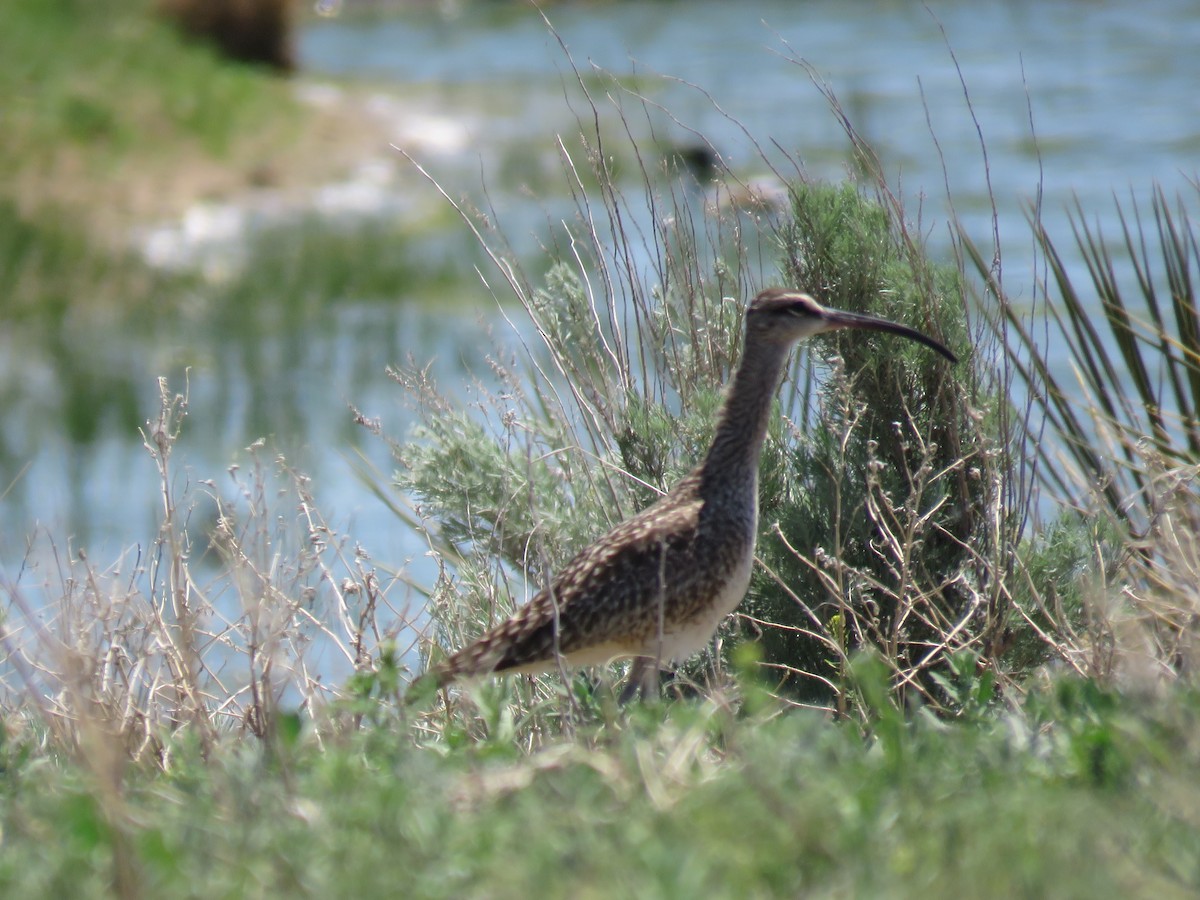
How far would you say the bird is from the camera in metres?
4.54

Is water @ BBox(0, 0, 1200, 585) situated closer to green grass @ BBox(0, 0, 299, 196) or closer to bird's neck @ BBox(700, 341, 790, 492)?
bird's neck @ BBox(700, 341, 790, 492)

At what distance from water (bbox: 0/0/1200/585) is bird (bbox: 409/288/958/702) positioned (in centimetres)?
70

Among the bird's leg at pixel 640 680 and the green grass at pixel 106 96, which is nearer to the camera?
the bird's leg at pixel 640 680

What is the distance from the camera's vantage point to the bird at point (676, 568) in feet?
14.9

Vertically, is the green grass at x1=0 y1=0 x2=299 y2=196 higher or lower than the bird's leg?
lower

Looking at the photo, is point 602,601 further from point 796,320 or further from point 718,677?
point 796,320

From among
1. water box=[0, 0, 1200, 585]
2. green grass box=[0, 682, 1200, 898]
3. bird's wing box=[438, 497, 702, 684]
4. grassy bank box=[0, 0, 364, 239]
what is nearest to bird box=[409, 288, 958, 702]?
bird's wing box=[438, 497, 702, 684]

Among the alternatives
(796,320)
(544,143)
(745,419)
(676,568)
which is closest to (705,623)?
(676,568)

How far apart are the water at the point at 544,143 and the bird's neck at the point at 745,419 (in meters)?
0.77

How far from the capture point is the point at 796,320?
4891 millimetres

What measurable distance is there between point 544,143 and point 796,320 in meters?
16.2

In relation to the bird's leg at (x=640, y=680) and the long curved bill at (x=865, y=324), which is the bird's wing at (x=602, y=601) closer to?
the bird's leg at (x=640, y=680)

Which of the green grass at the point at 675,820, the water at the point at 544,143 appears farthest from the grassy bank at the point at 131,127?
the green grass at the point at 675,820

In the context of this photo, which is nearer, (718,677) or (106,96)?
(718,677)
